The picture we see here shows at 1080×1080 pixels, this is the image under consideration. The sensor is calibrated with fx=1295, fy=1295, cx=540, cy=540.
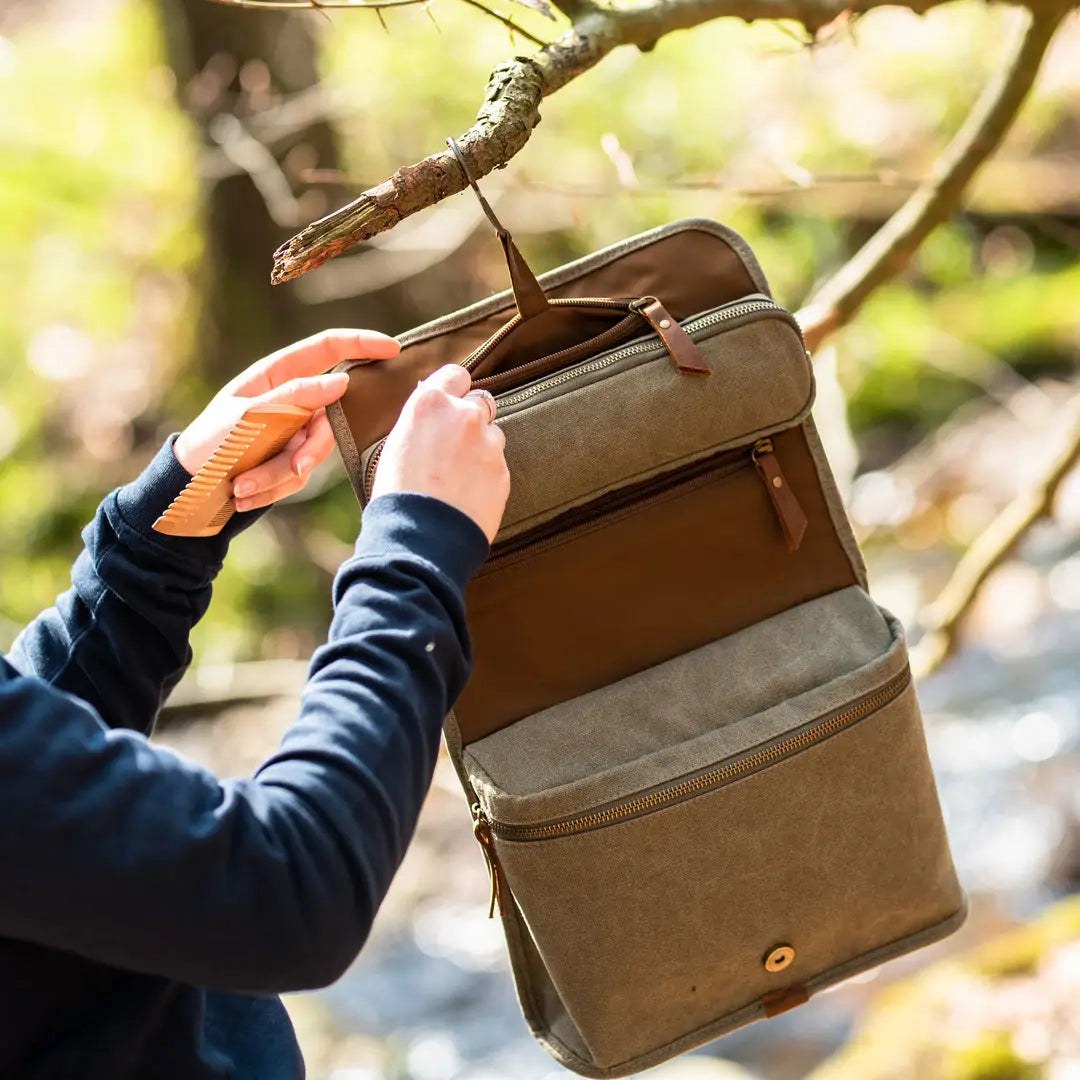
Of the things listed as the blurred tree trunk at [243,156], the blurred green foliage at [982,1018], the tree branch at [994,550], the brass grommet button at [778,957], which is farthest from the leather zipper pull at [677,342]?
the blurred tree trunk at [243,156]

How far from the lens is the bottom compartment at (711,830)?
1.22 metres

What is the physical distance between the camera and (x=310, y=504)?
519 centimetres

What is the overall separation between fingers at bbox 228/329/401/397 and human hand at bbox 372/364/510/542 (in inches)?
5.0

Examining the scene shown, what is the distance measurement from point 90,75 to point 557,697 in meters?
4.75

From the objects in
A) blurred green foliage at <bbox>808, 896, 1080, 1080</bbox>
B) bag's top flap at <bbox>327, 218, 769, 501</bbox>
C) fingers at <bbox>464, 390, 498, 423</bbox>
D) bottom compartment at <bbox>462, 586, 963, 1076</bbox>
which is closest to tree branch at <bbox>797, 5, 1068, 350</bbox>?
bag's top flap at <bbox>327, 218, 769, 501</bbox>

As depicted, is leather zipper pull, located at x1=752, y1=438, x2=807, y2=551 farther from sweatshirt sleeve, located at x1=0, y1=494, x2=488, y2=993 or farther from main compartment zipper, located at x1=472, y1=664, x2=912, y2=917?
sweatshirt sleeve, located at x1=0, y1=494, x2=488, y2=993

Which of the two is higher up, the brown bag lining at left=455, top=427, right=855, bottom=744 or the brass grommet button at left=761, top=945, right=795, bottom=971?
the brown bag lining at left=455, top=427, right=855, bottom=744

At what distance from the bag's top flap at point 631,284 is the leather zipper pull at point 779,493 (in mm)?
153

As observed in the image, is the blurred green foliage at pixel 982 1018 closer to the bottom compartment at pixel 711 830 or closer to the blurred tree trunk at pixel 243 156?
the bottom compartment at pixel 711 830

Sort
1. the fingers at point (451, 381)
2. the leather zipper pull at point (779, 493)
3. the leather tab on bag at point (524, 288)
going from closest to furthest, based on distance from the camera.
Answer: the fingers at point (451, 381), the leather tab on bag at point (524, 288), the leather zipper pull at point (779, 493)

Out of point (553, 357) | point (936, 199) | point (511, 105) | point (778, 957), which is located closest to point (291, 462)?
point (553, 357)

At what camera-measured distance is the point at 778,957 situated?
128cm

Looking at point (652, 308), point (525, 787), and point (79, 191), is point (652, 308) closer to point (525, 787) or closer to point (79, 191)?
point (525, 787)

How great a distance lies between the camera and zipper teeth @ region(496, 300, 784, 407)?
3.92 feet
